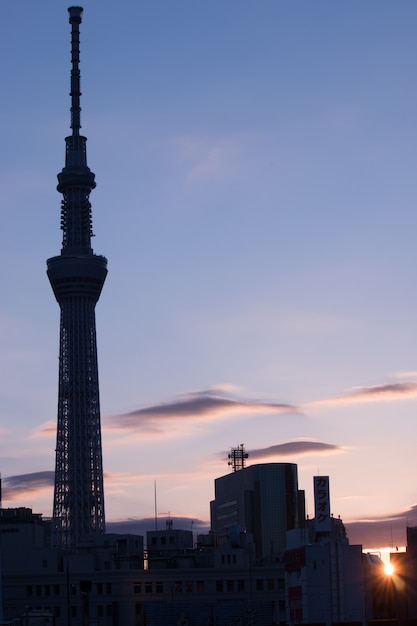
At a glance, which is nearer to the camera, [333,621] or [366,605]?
[333,621]

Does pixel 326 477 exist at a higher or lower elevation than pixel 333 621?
higher

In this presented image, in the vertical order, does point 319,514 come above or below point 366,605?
above

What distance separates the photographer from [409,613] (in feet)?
556

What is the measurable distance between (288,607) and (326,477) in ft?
61.0

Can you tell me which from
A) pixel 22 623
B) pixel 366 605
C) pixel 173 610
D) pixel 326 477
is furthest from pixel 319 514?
pixel 22 623

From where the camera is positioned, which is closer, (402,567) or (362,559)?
(362,559)

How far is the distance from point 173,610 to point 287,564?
1956cm

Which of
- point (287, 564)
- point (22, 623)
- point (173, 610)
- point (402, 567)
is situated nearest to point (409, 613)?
point (402, 567)

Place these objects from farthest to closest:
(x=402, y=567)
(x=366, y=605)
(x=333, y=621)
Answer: (x=402, y=567)
(x=366, y=605)
(x=333, y=621)

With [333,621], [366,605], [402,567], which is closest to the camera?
[333,621]

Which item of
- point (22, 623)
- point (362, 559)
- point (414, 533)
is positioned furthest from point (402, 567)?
point (22, 623)

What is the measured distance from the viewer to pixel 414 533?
582ft

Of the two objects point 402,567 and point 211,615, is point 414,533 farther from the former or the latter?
point 211,615

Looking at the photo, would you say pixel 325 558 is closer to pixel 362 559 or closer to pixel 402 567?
pixel 362 559
